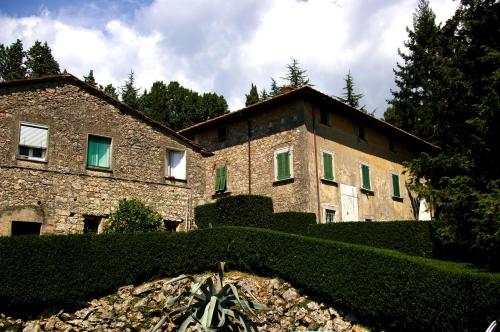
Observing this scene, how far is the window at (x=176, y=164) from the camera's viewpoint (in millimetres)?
20922

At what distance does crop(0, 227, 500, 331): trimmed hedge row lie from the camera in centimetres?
1162

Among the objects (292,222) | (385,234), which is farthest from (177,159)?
(385,234)

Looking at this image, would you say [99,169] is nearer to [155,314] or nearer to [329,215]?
[155,314]

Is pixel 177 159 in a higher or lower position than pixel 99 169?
higher

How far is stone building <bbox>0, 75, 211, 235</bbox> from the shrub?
152 inches

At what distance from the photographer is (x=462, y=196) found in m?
14.8

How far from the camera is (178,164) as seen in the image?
69.6ft

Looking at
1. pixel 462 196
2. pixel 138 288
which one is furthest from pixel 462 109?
pixel 138 288

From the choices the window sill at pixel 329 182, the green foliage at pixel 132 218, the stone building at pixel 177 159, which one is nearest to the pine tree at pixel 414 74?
the stone building at pixel 177 159

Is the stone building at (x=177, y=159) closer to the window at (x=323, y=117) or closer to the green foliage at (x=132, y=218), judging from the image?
the window at (x=323, y=117)

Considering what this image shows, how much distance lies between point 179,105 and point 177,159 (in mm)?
24550

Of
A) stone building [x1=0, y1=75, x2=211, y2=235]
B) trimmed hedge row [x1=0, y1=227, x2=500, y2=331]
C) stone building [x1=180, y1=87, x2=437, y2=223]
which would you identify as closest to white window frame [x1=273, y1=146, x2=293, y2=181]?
stone building [x1=180, y1=87, x2=437, y2=223]

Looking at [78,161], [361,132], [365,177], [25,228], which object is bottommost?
[25,228]

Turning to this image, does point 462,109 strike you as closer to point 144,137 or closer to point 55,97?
point 144,137
